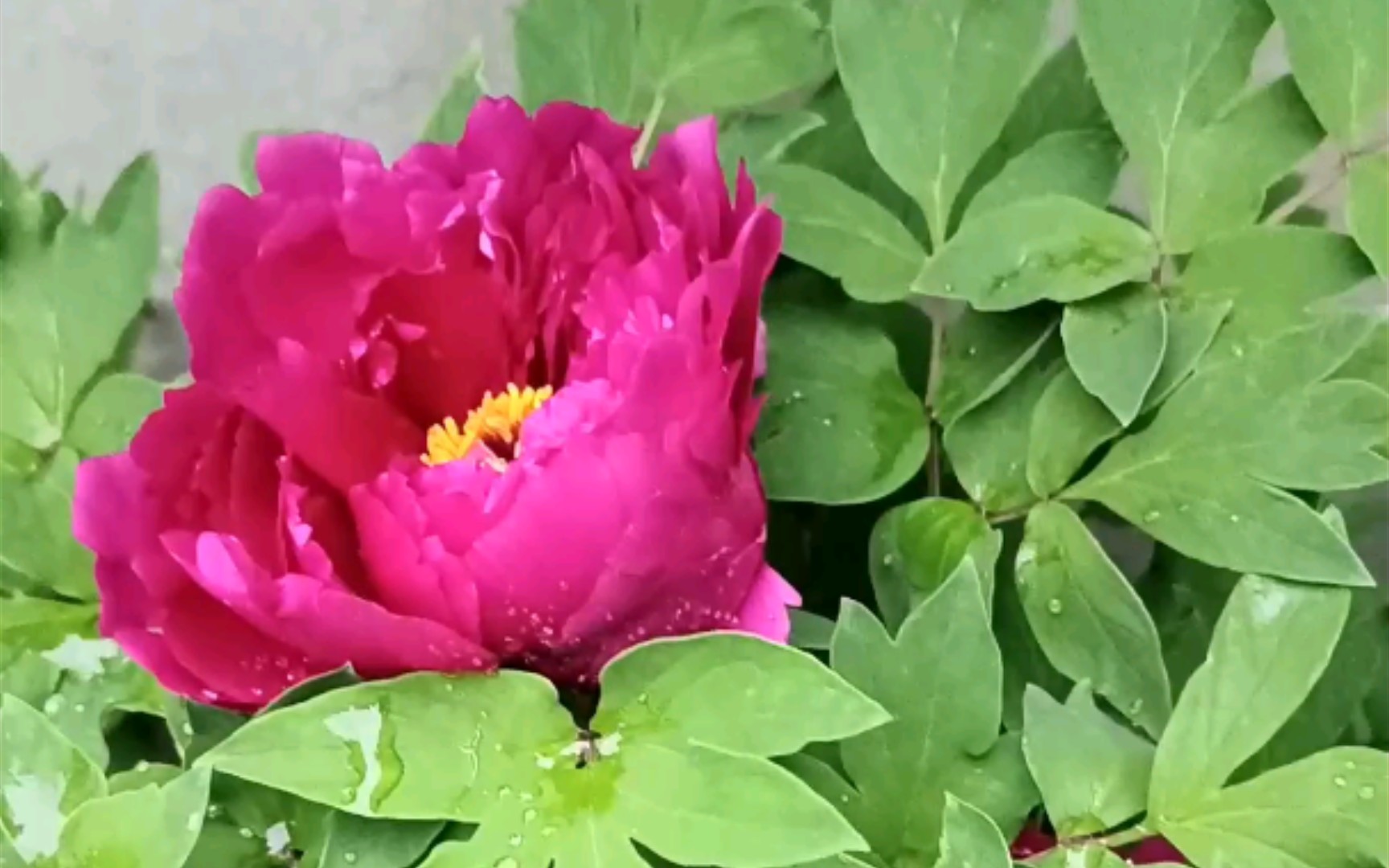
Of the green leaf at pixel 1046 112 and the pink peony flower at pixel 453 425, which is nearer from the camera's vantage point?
the pink peony flower at pixel 453 425

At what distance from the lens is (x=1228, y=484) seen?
1.00 feet

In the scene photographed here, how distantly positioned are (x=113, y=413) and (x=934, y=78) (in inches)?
8.4

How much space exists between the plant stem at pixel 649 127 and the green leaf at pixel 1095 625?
0.14m

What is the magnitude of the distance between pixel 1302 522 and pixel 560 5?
213 millimetres

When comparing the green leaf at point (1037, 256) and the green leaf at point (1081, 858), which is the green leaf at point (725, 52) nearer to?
the green leaf at point (1037, 256)

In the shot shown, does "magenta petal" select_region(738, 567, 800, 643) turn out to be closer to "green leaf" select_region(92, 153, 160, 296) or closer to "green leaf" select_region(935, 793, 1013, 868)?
"green leaf" select_region(935, 793, 1013, 868)

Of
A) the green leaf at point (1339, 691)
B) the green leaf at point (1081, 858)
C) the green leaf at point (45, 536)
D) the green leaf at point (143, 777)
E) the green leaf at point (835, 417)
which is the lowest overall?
the green leaf at point (1339, 691)

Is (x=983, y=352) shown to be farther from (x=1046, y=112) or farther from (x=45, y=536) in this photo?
(x=45, y=536)

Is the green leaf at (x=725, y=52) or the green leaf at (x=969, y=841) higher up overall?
the green leaf at (x=725, y=52)

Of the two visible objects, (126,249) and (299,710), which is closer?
(299,710)

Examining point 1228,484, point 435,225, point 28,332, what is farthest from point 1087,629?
point 28,332

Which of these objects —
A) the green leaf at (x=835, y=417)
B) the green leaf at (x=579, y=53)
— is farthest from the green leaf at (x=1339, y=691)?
the green leaf at (x=579, y=53)

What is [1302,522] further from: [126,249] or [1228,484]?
[126,249]

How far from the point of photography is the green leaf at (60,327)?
1.23 feet
